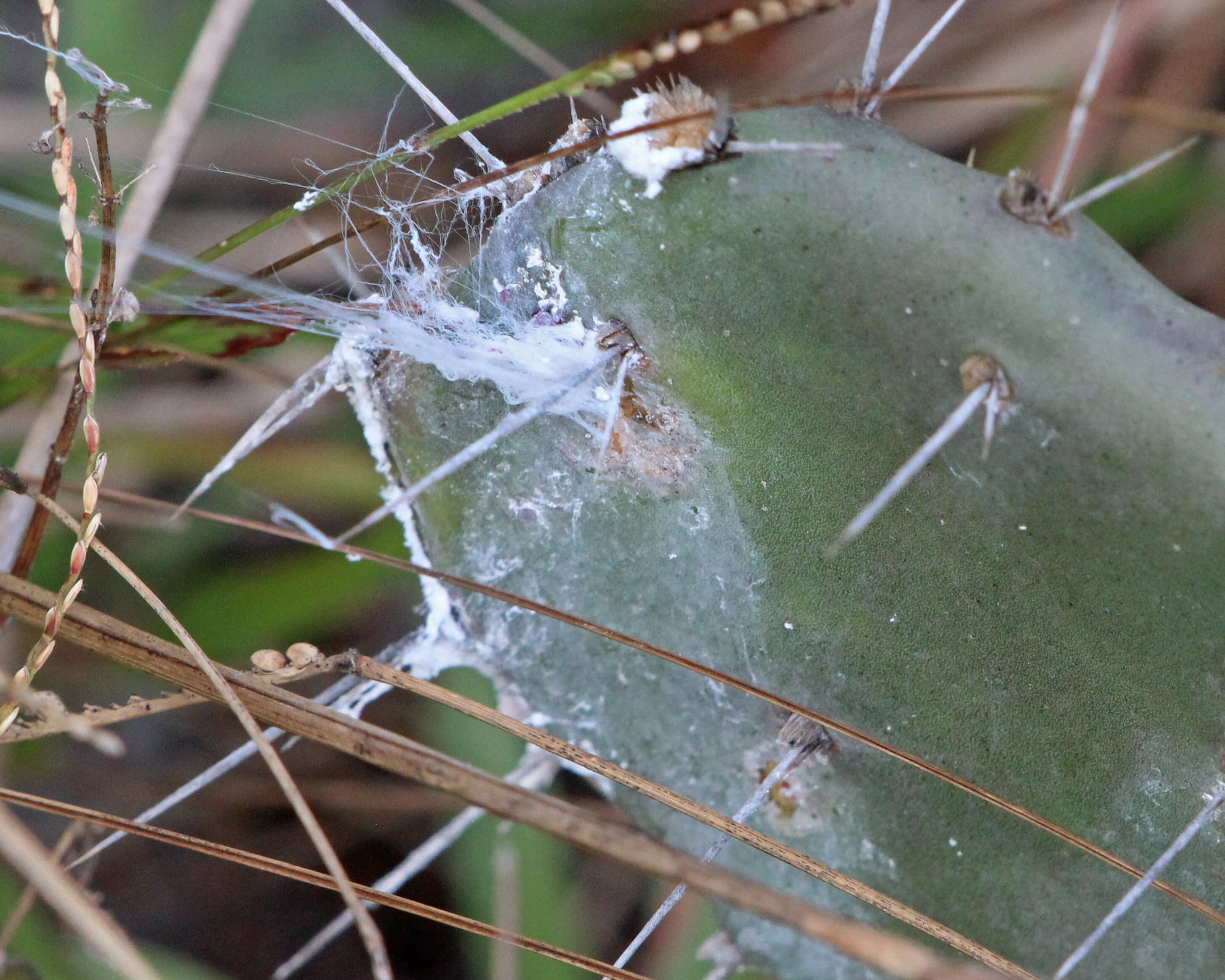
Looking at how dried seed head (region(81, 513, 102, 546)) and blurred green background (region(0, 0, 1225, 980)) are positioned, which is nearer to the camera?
dried seed head (region(81, 513, 102, 546))

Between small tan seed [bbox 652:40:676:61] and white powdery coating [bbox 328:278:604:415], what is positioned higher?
small tan seed [bbox 652:40:676:61]

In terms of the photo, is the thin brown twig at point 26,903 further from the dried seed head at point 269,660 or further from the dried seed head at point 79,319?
the dried seed head at point 79,319

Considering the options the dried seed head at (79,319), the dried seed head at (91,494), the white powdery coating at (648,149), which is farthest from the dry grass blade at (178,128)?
the white powdery coating at (648,149)

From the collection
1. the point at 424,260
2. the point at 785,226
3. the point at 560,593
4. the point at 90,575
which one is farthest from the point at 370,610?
the point at 785,226

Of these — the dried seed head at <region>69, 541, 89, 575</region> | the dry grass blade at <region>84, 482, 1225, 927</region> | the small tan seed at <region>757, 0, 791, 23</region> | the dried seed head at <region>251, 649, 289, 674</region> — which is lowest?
the dried seed head at <region>69, 541, 89, 575</region>

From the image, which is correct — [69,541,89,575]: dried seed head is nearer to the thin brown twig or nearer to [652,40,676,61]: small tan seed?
the thin brown twig

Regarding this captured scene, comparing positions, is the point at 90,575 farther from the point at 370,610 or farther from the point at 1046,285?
the point at 1046,285

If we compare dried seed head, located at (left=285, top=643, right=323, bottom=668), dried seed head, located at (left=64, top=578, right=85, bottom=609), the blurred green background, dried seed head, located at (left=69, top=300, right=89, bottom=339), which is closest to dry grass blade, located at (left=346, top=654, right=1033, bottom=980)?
dried seed head, located at (left=285, top=643, right=323, bottom=668)
